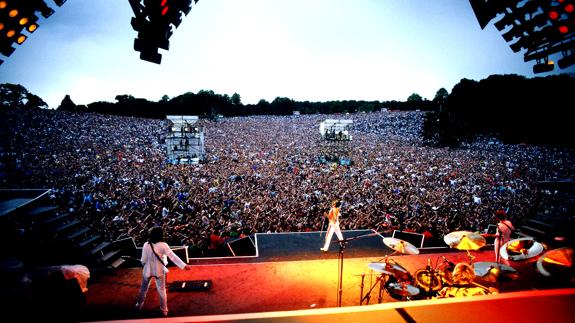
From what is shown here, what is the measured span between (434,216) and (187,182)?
10.1 metres

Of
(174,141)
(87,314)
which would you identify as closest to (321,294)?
(87,314)

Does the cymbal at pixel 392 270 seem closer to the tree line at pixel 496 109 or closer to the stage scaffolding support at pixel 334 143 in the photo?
the stage scaffolding support at pixel 334 143

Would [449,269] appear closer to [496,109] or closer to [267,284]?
[267,284]

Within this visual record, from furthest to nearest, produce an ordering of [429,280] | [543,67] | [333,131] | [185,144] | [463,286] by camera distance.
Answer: [333,131], [185,144], [543,67], [429,280], [463,286]

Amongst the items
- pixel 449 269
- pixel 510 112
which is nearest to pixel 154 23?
pixel 449 269

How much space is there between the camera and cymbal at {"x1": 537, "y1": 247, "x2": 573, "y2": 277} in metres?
2.18

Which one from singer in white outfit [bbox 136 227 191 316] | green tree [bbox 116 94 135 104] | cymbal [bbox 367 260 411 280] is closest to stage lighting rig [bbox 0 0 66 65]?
singer in white outfit [bbox 136 227 191 316]

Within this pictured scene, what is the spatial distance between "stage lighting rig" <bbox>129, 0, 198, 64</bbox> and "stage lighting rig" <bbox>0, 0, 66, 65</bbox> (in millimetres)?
952

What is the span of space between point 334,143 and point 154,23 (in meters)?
19.6

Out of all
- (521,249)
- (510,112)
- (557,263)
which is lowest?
(521,249)

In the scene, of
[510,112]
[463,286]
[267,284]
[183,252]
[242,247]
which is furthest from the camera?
[510,112]

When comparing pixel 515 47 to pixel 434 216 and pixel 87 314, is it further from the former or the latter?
pixel 87 314

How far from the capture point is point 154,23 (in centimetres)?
412

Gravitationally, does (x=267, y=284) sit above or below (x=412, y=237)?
below
